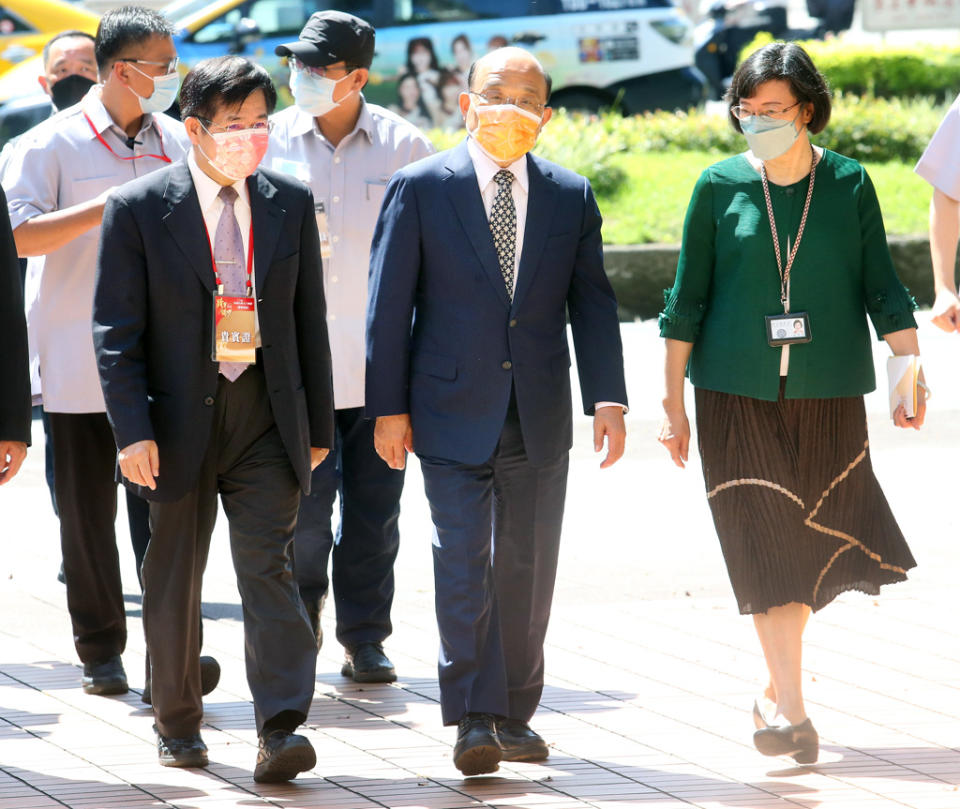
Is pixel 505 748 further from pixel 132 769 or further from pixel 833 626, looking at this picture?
pixel 833 626

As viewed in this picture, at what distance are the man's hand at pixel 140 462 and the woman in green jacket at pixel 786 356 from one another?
1.47 meters

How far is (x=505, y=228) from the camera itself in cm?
491

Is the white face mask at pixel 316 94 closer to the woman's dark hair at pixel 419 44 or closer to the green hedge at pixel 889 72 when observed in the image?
the woman's dark hair at pixel 419 44

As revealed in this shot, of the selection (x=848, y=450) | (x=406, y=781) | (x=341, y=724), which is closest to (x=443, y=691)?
(x=406, y=781)

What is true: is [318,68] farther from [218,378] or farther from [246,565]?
[246,565]

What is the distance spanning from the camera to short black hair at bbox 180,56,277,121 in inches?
185

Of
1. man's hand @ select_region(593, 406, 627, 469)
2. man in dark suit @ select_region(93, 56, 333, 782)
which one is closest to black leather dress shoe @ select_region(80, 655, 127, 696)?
Answer: man in dark suit @ select_region(93, 56, 333, 782)

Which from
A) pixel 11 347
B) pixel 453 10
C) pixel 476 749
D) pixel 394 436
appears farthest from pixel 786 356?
pixel 453 10

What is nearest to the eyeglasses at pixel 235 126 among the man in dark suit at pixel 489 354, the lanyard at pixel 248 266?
the lanyard at pixel 248 266

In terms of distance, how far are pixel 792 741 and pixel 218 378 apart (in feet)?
6.11

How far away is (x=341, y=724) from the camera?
17.4 ft

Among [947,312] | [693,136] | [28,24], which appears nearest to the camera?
[947,312]

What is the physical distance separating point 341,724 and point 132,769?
2.34 feet

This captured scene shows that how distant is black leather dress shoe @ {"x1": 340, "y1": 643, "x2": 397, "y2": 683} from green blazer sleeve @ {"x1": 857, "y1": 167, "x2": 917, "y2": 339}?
6.43ft
